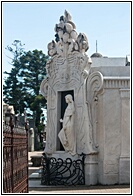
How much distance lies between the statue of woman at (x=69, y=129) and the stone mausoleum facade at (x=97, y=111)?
0.07 meters

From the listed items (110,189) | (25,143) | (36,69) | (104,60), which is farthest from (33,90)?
(25,143)

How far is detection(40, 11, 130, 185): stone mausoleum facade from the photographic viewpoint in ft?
40.5

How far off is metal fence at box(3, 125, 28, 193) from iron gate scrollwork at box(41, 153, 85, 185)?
13.5ft

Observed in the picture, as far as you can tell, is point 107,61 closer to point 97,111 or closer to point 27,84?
point 97,111

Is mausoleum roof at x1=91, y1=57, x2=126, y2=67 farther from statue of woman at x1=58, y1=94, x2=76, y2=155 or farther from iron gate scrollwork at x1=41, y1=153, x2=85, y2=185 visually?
iron gate scrollwork at x1=41, y1=153, x2=85, y2=185

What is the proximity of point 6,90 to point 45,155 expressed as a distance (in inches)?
1092

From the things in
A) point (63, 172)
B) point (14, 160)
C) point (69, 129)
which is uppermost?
point (69, 129)

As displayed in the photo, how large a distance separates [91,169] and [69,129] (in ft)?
4.45

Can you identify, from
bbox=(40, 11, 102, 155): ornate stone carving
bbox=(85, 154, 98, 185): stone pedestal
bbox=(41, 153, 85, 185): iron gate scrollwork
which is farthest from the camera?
bbox=(40, 11, 102, 155): ornate stone carving

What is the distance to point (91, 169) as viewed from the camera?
40.5ft

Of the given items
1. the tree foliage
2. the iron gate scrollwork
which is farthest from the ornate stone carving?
the tree foliage

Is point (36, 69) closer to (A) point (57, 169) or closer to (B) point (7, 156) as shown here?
(A) point (57, 169)

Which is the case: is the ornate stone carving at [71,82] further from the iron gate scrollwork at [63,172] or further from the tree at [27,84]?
the tree at [27,84]

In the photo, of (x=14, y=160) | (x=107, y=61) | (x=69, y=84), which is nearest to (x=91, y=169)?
(x=69, y=84)
